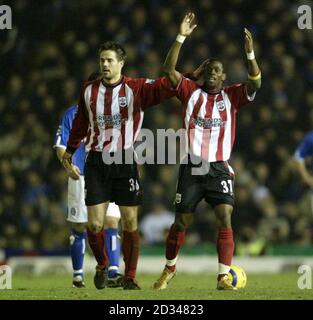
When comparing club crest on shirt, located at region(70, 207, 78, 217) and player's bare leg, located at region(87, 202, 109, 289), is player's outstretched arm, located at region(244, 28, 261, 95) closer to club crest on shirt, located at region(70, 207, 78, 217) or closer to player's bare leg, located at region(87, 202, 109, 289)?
player's bare leg, located at region(87, 202, 109, 289)

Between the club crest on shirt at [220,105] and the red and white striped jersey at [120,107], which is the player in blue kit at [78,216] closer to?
the red and white striped jersey at [120,107]

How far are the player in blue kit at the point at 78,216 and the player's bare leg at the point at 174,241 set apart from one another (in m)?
0.94

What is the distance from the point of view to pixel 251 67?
28.7 ft

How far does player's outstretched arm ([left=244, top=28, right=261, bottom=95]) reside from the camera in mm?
8641

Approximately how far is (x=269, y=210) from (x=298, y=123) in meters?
1.98

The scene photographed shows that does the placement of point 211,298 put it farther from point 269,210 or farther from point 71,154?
point 269,210

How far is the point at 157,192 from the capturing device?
14.8 metres

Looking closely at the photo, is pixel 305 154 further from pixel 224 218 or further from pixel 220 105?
pixel 224 218

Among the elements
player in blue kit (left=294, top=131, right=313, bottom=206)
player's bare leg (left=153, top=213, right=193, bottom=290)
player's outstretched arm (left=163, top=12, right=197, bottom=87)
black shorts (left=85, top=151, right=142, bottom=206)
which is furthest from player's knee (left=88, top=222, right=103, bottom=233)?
player in blue kit (left=294, top=131, right=313, bottom=206)

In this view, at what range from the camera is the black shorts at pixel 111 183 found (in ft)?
29.1

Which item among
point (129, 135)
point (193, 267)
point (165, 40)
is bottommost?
point (193, 267)

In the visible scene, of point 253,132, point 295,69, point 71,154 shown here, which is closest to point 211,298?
point 71,154
